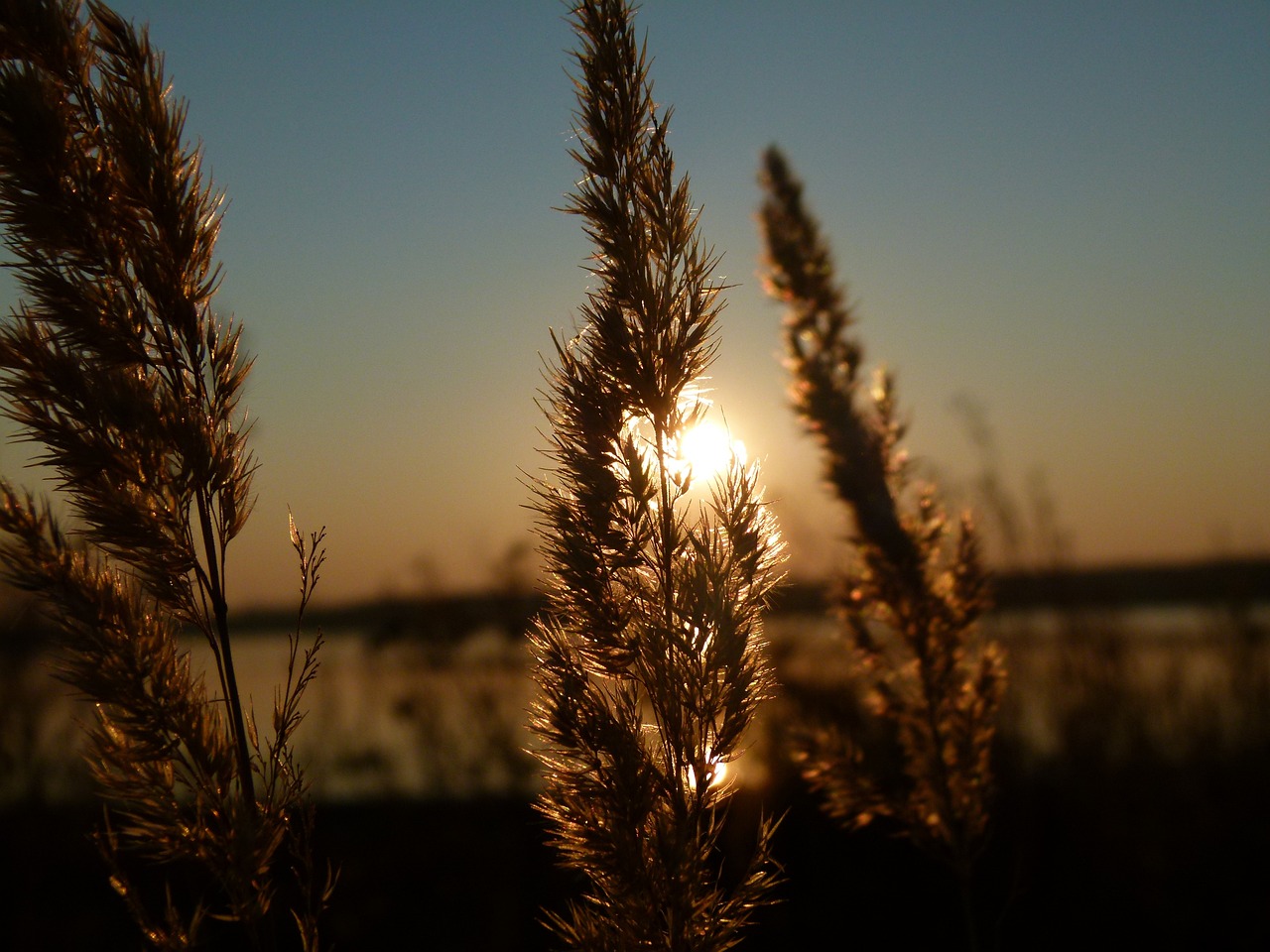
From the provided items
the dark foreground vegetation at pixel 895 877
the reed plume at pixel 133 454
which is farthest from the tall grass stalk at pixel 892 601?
the dark foreground vegetation at pixel 895 877

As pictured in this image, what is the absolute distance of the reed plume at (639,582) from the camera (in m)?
1.82

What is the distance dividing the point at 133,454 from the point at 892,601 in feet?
7.18

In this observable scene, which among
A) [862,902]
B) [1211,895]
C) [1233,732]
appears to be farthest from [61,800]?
[1233,732]

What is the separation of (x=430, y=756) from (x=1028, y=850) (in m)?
3.83

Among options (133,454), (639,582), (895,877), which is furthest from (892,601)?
(895,877)

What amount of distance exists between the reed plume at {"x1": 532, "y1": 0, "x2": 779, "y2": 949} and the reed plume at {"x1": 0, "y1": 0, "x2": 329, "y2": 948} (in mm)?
503

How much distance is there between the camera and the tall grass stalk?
2.92 m

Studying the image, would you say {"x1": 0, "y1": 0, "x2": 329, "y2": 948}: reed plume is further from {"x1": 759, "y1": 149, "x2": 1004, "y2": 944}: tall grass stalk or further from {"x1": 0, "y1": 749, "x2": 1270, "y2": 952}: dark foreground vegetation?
{"x1": 0, "y1": 749, "x2": 1270, "y2": 952}: dark foreground vegetation

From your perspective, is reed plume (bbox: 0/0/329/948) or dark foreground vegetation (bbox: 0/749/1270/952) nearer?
reed plume (bbox: 0/0/329/948)

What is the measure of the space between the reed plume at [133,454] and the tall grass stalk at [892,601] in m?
1.80

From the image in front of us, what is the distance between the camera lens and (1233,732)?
584 centimetres

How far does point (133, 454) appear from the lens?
1779 mm

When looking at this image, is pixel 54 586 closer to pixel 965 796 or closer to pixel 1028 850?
pixel 965 796

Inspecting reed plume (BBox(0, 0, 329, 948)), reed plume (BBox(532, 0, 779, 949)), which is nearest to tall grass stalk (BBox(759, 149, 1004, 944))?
reed plume (BBox(532, 0, 779, 949))
